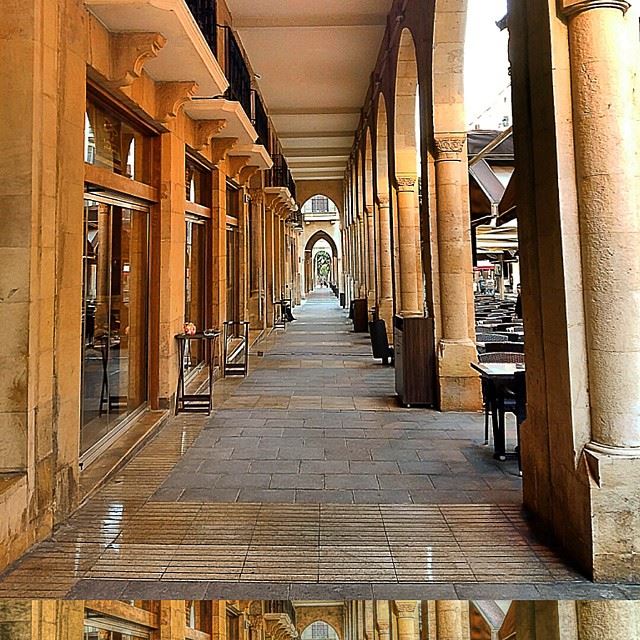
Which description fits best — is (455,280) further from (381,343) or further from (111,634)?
(111,634)

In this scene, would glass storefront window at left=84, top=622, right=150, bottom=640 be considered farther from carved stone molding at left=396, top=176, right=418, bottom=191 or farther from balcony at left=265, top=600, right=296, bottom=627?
carved stone molding at left=396, top=176, right=418, bottom=191

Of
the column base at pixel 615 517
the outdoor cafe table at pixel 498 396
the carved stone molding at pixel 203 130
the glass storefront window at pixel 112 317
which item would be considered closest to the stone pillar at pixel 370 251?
the carved stone molding at pixel 203 130

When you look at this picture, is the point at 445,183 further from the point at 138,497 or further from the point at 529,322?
the point at 138,497

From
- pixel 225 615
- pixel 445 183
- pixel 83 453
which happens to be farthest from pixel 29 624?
pixel 445 183

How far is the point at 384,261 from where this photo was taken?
12219mm

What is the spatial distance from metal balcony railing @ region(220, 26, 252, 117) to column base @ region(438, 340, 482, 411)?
4.83 meters

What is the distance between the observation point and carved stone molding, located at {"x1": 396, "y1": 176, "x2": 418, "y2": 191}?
8.37m

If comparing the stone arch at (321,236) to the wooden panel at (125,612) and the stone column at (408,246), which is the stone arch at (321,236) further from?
the wooden panel at (125,612)

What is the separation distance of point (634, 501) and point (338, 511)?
1570 mm

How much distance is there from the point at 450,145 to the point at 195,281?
12.5 ft

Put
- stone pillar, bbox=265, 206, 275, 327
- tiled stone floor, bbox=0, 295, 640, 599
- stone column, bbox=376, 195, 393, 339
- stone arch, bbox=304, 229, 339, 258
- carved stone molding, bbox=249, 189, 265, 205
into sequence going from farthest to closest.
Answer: stone arch, bbox=304, 229, 339, 258
stone pillar, bbox=265, 206, 275, 327
carved stone molding, bbox=249, 189, 265, 205
stone column, bbox=376, 195, 393, 339
tiled stone floor, bbox=0, 295, 640, 599

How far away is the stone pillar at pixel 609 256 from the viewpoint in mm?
2430

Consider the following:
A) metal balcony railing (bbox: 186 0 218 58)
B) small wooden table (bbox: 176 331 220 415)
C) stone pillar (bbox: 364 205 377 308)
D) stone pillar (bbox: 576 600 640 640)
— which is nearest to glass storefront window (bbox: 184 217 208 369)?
small wooden table (bbox: 176 331 220 415)

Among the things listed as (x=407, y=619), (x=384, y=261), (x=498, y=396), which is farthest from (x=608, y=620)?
(x=384, y=261)
